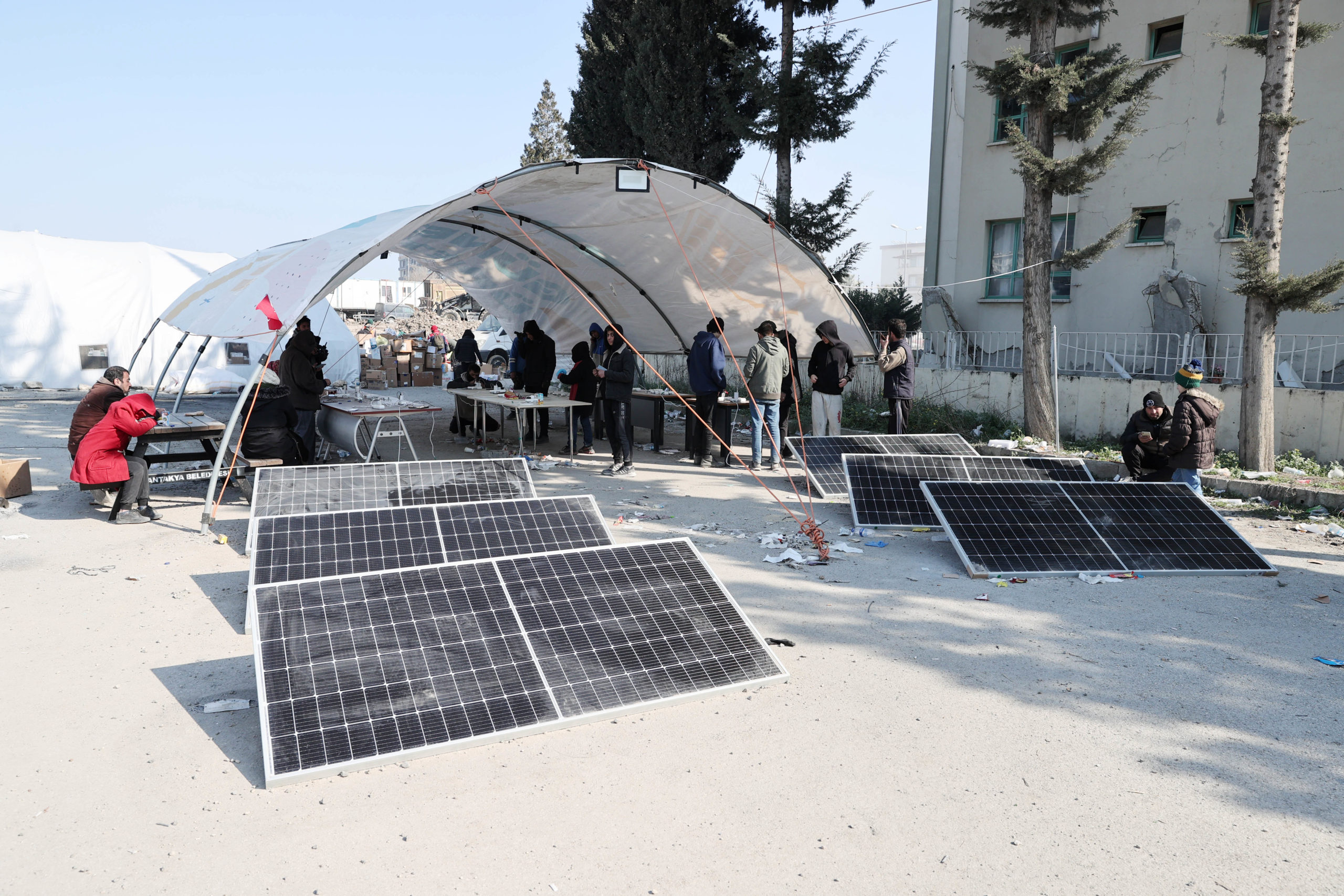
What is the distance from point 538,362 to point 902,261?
376 ft

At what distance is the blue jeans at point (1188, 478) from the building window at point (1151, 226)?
312 inches

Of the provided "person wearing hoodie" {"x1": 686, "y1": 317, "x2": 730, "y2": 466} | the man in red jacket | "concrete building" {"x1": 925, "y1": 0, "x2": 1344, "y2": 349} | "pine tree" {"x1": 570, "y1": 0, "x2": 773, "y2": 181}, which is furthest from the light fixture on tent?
"pine tree" {"x1": 570, "y1": 0, "x2": 773, "y2": 181}

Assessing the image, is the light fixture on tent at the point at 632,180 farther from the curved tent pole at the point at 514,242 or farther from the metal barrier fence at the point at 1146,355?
the metal barrier fence at the point at 1146,355

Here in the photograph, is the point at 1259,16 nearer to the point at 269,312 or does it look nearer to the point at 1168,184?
the point at 1168,184

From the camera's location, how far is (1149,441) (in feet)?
27.9

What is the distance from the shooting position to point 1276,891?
297cm

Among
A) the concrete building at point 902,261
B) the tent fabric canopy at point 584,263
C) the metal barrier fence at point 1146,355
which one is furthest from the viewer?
the concrete building at point 902,261

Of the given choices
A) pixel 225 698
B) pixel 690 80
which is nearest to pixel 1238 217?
pixel 690 80

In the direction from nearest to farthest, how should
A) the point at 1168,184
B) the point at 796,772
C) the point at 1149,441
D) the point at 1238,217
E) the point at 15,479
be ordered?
the point at 796,772
the point at 1149,441
the point at 15,479
the point at 1238,217
the point at 1168,184

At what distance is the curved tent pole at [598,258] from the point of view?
12.9 metres

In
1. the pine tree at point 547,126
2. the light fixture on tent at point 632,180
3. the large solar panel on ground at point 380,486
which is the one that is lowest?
the large solar panel on ground at point 380,486

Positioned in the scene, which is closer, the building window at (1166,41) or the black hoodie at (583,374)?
the black hoodie at (583,374)

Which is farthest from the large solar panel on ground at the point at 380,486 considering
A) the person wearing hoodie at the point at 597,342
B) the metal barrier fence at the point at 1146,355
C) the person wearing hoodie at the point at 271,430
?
the metal barrier fence at the point at 1146,355

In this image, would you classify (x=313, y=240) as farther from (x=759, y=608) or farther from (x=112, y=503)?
(x=759, y=608)
